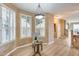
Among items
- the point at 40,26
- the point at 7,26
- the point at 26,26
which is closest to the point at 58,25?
the point at 40,26

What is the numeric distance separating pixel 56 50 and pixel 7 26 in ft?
Result: 4.18

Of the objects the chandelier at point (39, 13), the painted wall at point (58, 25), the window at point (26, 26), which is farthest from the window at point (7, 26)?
the painted wall at point (58, 25)

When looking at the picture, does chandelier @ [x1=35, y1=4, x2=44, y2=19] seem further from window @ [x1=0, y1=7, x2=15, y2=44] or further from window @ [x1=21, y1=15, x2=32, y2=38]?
window @ [x1=0, y1=7, x2=15, y2=44]

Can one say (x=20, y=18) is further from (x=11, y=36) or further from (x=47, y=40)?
(x=47, y=40)

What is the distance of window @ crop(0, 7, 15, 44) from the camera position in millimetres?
2561

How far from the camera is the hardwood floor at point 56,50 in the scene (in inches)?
98.3

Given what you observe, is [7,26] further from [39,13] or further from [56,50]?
[56,50]

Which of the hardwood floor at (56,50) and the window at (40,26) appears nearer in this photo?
the hardwood floor at (56,50)

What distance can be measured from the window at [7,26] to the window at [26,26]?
223mm

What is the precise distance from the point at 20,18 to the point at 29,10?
0.27m

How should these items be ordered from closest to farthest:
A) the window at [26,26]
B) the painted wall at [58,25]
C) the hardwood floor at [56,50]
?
the hardwood floor at [56,50]
the window at [26,26]
the painted wall at [58,25]

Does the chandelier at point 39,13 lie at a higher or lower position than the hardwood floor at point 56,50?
higher

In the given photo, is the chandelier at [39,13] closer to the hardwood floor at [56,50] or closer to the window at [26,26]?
the window at [26,26]

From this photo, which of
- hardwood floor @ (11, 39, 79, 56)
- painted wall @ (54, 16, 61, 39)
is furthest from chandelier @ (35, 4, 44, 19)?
hardwood floor @ (11, 39, 79, 56)
